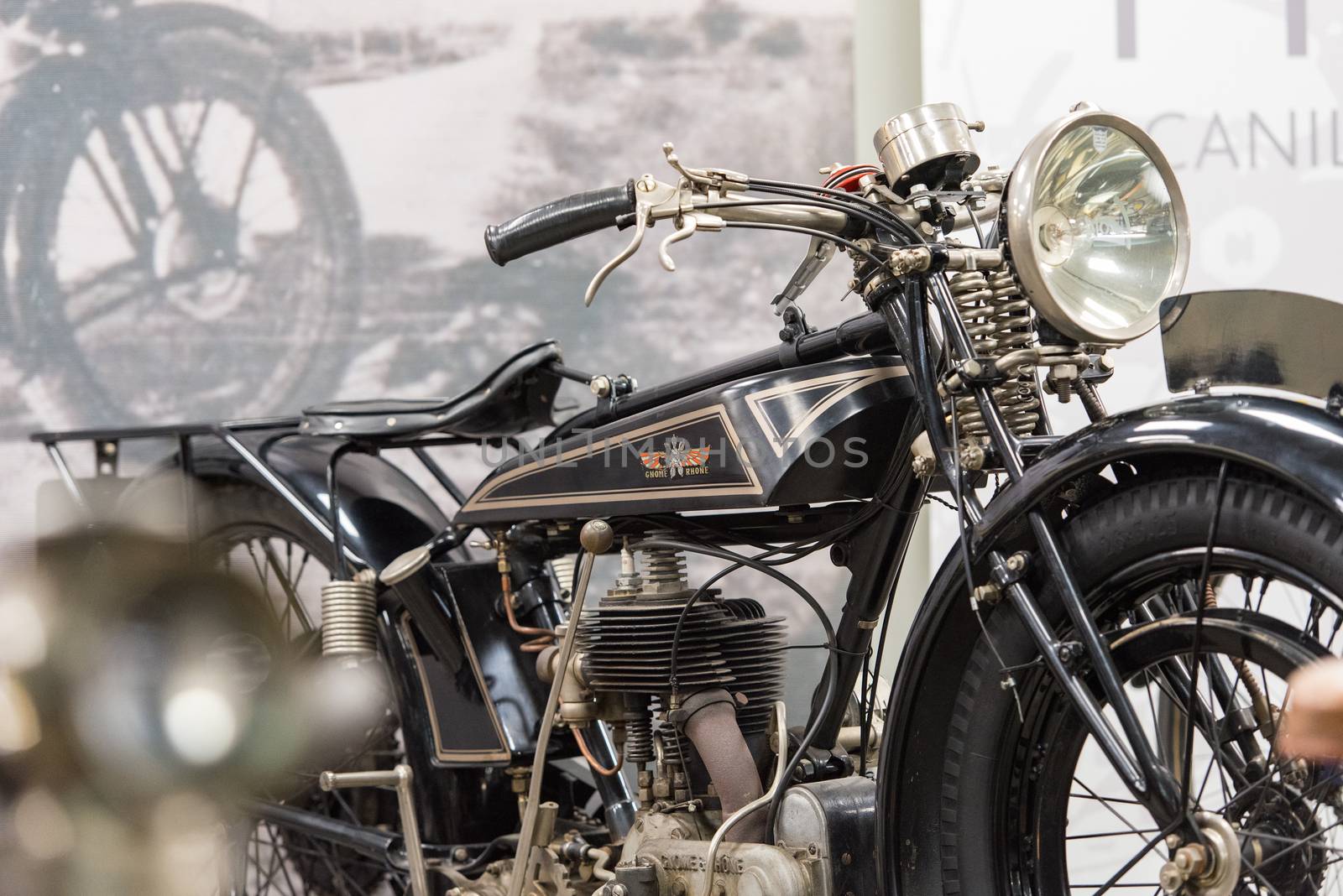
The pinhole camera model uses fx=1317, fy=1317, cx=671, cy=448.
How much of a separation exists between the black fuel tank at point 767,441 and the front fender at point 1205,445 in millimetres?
249

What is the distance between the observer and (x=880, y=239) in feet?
5.52

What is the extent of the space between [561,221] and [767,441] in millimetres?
383

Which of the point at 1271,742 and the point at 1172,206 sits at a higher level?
the point at 1172,206

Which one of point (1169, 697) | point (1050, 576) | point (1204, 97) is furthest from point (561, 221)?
point (1204, 97)

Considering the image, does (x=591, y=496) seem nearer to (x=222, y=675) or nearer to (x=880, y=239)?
(x=880, y=239)

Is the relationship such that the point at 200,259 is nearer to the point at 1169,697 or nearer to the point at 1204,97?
the point at 1204,97

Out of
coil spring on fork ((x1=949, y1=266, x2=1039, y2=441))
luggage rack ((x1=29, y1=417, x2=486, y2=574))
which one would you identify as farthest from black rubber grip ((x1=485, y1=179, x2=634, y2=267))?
luggage rack ((x1=29, y1=417, x2=486, y2=574))

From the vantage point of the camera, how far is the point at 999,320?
1.62 meters

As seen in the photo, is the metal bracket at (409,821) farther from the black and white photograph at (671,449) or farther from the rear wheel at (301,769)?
the rear wheel at (301,769)

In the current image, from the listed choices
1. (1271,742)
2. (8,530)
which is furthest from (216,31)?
(1271,742)

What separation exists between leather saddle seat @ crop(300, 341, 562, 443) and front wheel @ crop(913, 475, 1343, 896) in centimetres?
97

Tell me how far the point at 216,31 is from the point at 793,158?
1549 mm

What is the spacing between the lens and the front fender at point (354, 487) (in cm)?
244

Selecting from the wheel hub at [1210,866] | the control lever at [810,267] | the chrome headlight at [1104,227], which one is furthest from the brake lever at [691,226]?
the wheel hub at [1210,866]
